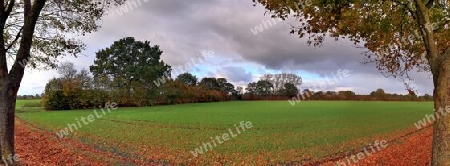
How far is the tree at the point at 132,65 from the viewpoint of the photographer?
8920cm

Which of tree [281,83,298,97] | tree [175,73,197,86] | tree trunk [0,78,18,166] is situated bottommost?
tree trunk [0,78,18,166]

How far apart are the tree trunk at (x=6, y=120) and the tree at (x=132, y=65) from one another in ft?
237

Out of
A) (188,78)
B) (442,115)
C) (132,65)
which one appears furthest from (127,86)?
(442,115)

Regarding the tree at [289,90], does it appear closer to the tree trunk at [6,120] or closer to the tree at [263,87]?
the tree at [263,87]

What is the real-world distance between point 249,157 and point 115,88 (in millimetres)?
69055

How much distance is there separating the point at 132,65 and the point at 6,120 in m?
83.2

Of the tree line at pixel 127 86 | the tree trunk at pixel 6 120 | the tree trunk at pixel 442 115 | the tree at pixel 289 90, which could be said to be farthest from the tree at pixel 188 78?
the tree trunk at pixel 442 115

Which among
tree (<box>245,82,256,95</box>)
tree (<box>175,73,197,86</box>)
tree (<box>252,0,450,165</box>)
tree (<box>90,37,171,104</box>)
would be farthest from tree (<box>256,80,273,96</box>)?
tree (<box>252,0,450,165</box>)

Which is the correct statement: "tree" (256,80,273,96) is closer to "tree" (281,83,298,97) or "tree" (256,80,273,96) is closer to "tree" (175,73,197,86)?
"tree" (281,83,298,97)

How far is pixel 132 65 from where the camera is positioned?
93.9 meters

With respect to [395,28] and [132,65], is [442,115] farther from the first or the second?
[132,65]

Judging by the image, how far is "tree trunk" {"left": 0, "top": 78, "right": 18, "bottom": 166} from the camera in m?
12.6

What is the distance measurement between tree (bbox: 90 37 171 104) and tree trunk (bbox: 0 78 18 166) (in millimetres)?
72374

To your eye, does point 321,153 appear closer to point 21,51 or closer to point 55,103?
point 21,51
